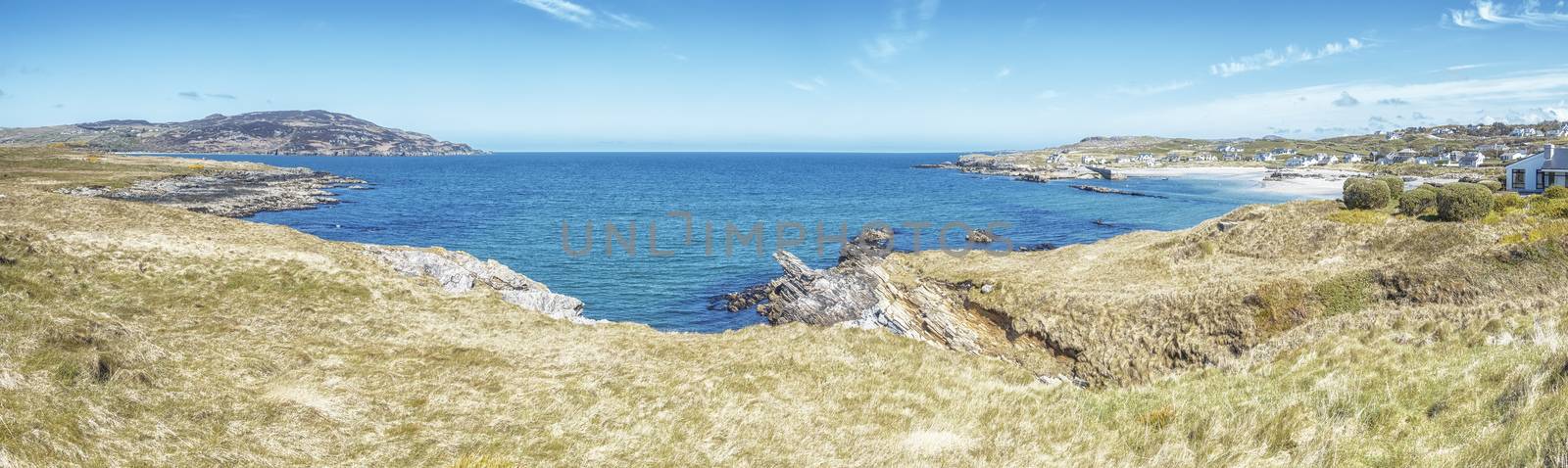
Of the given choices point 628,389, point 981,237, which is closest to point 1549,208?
point 981,237

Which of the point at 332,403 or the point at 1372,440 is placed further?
the point at 332,403

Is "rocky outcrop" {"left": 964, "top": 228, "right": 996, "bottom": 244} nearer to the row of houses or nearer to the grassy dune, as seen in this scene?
the grassy dune

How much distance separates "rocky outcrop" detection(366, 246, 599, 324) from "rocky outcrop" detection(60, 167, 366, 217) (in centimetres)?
5566

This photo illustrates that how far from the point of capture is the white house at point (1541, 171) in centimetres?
4894

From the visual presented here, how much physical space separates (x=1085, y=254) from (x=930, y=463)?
1280 inches

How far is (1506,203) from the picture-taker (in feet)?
111

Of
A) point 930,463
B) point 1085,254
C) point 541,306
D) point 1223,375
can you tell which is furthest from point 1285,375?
point 1085,254

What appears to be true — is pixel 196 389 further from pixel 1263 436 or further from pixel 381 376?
pixel 1263 436

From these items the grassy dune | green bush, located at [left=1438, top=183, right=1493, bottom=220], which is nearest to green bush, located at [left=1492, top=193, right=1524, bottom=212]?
green bush, located at [left=1438, top=183, right=1493, bottom=220]

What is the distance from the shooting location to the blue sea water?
45.0m

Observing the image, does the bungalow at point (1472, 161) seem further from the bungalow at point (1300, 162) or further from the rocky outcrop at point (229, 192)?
the rocky outcrop at point (229, 192)

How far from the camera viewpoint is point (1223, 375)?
47.4 feet

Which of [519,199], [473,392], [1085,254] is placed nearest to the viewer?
[473,392]

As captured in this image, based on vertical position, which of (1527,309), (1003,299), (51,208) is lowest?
(1003,299)
